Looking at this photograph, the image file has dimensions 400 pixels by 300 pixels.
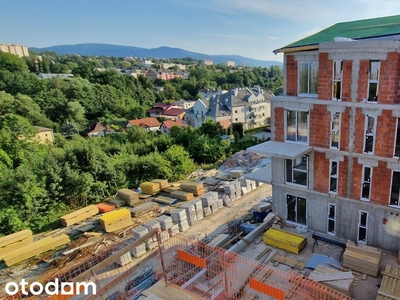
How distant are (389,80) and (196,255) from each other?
394 inches

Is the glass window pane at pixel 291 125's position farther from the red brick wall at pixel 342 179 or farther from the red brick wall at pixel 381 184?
the red brick wall at pixel 381 184

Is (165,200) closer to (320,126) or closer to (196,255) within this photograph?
(196,255)

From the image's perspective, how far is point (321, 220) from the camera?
13.1 meters

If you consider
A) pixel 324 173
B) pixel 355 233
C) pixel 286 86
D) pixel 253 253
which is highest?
pixel 286 86

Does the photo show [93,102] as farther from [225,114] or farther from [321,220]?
[321,220]

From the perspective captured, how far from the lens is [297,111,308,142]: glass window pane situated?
12.5 m

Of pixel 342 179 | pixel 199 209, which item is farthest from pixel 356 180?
pixel 199 209

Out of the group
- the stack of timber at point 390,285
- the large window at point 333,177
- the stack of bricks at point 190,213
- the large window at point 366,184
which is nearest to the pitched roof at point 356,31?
the large window at point 333,177

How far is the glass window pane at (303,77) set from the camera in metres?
12.2

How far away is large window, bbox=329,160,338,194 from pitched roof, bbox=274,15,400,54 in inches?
206

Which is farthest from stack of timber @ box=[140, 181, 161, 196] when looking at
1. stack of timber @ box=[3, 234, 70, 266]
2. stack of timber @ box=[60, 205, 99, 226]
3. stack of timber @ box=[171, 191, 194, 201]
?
stack of timber @ box=[3, 234, 70, 266]


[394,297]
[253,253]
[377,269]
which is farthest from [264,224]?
[394,297]

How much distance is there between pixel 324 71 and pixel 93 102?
6166 centimetres

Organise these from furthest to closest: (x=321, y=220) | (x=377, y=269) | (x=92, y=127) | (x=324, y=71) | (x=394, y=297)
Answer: (x=92, y=127), (x=321, y=220), (x=324, y=71), (x=377, y=269), (x=394, y=297)
